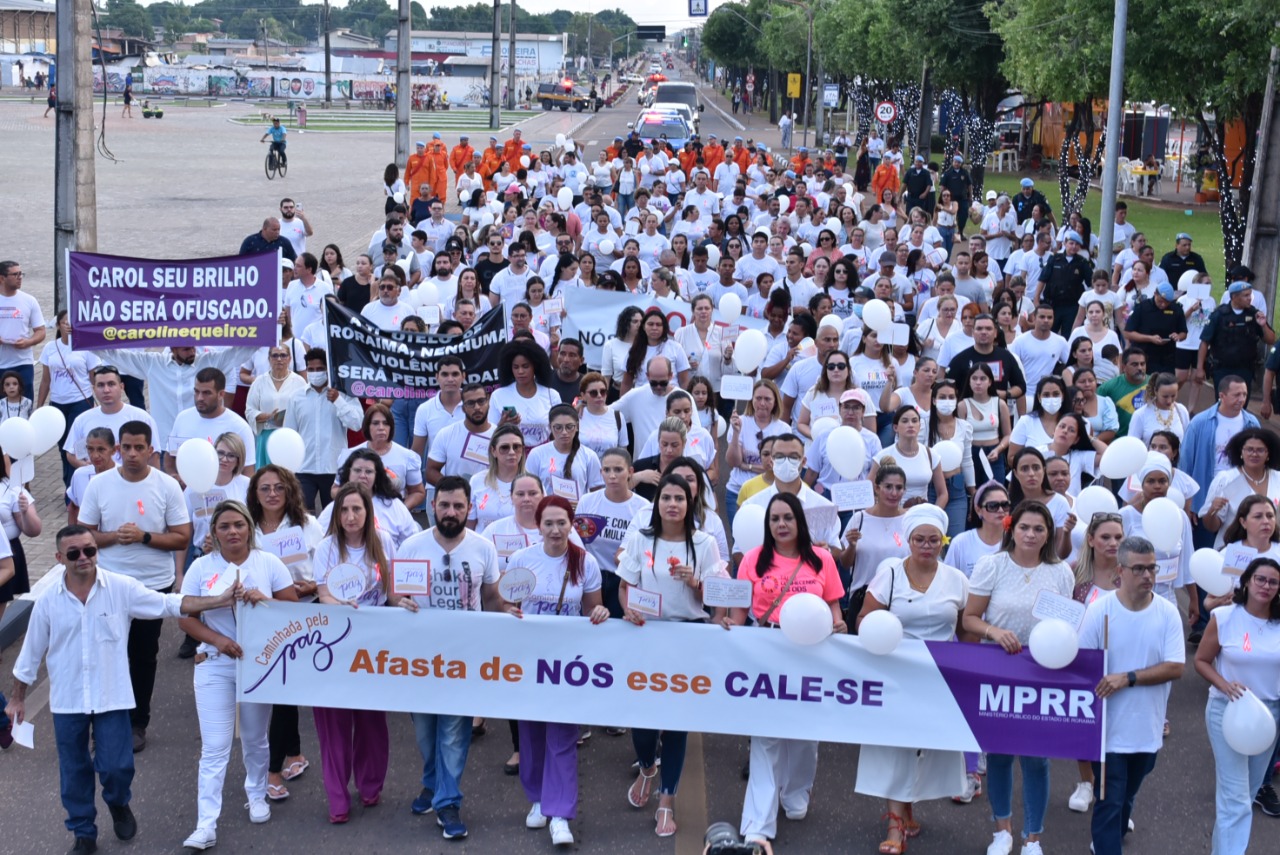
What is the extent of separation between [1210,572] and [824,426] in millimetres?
2819

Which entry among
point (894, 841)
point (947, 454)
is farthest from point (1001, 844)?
point (947, 454)

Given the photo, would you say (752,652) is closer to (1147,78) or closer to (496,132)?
(1147,78)

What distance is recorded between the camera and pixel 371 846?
6816 millimetres

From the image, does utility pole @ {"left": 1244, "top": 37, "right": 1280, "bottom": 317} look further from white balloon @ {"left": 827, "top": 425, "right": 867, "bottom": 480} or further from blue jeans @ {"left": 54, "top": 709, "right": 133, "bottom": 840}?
blue jeans @ {"left": 54, "top": 709, "right": 133, "bottom": 840}

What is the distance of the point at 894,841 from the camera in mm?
6820

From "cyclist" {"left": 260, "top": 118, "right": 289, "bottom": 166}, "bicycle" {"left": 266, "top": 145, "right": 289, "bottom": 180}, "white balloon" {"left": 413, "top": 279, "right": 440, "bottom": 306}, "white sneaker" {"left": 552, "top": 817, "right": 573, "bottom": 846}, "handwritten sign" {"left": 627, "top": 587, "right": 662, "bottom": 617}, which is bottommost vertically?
"white sneaker" {"left": 552, "top": 817, "right": 573, "bottom": 846}

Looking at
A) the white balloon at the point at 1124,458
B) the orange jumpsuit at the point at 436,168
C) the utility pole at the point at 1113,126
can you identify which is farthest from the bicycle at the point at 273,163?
the white balloon at the point at 1124,458

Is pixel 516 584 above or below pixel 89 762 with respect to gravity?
above

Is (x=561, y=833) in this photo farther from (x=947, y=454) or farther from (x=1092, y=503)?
(x=947, y=454)

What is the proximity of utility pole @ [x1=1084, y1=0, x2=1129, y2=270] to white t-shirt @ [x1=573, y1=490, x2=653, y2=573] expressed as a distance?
38.7ft

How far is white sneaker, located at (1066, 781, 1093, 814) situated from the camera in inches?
289

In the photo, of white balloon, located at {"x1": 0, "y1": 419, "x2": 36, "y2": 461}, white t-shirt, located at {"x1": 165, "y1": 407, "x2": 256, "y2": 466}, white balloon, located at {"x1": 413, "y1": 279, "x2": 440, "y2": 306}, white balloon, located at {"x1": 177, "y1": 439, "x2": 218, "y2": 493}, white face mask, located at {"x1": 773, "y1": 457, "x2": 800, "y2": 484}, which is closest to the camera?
white balloon, located at {"x1": 177, "y1": 439, "x2": 218, "y2": 493}

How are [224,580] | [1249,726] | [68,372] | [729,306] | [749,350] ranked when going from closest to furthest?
1. [1249,726]
2. [224,580]
3. [749,350]
4. [68,372]
5. [729,306]

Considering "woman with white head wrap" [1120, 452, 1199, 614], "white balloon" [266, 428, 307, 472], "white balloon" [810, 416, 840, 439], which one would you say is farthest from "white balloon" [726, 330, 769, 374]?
"white balloon" [266, 428, 307, 472]
